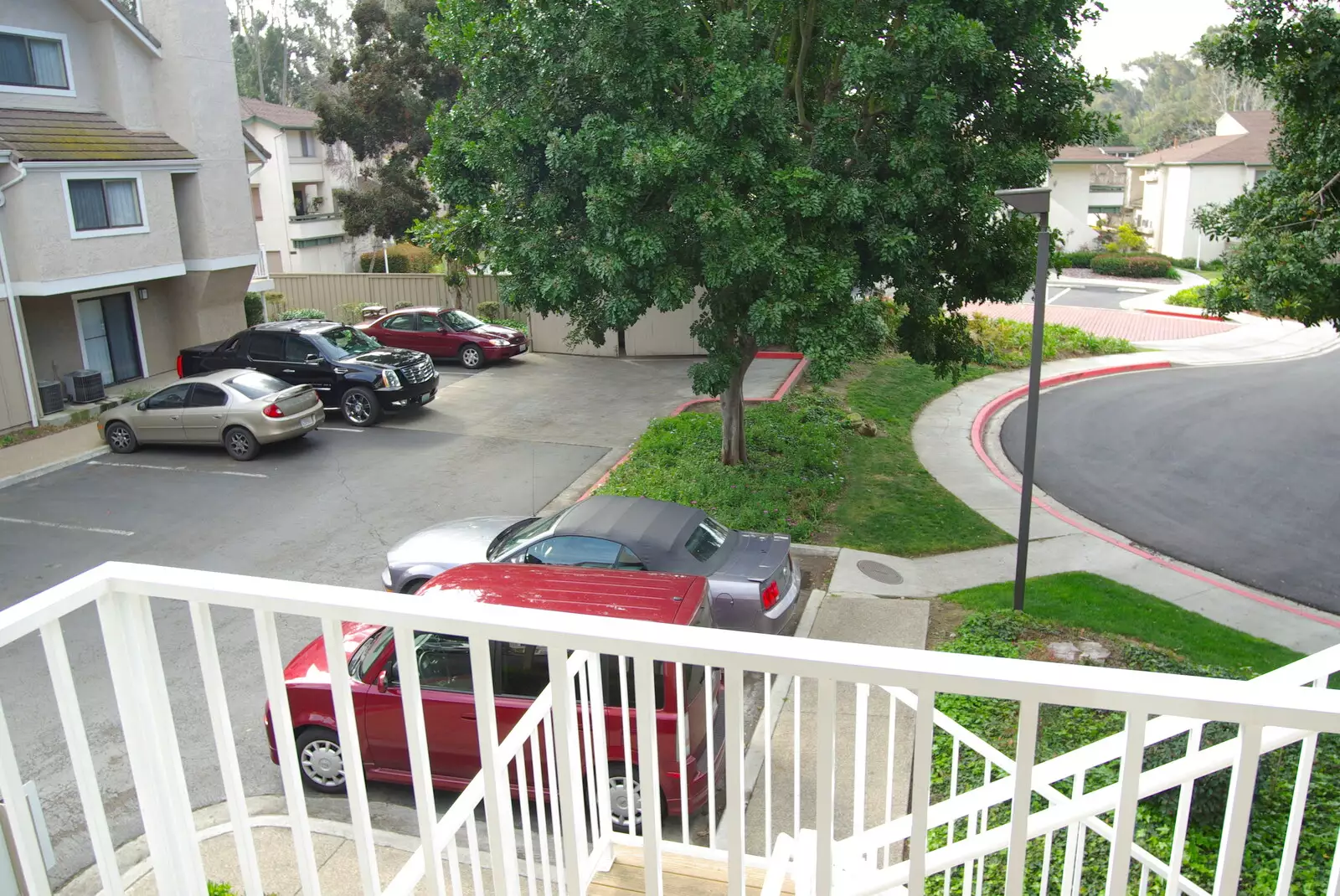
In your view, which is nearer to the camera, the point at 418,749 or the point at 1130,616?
the point at 418,749

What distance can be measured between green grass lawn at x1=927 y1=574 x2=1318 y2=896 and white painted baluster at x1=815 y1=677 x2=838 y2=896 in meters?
4.20

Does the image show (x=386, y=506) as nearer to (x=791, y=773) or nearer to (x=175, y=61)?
(x=791, y=773)

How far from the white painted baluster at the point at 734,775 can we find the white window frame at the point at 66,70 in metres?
23.9

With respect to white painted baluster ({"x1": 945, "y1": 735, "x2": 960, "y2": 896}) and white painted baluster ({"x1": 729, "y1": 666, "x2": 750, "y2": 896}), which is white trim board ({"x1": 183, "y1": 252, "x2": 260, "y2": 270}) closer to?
white painted baluster ({"x1": 945, "y1": 735, "x2": 960, "y2": 896})

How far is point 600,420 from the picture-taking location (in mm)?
21172

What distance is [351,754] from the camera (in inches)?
88.8

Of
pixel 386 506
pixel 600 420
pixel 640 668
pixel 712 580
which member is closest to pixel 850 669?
pixel 640 668

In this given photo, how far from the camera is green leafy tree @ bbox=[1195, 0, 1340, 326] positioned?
11297 mm

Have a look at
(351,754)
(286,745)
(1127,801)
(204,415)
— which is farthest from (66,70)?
(1127,801)

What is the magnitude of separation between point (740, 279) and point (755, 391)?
384 inches

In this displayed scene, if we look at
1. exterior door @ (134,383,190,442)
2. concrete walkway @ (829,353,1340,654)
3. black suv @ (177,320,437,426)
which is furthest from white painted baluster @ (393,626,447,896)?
black suv @ (177,320,437,426)

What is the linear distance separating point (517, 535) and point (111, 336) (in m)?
16.4

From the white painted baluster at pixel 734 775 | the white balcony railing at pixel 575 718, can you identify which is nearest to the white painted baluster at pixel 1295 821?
the white balcony railing at pixel 575 718

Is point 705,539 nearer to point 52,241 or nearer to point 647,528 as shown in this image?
point 647,528
